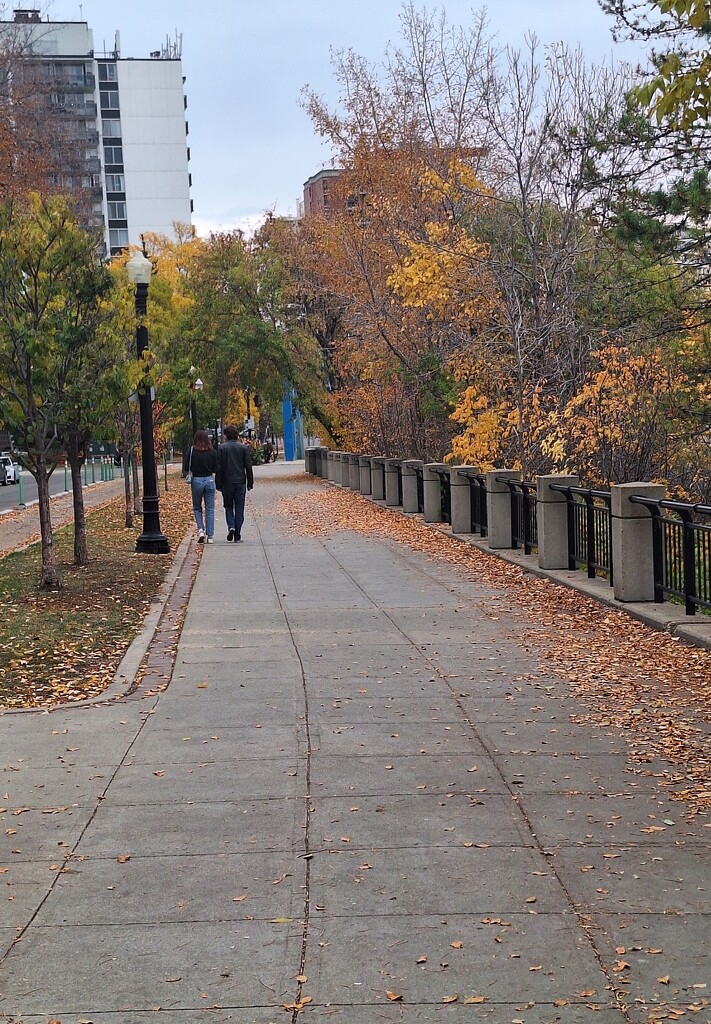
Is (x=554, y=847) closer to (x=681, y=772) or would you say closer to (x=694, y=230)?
(x=681, y=772)

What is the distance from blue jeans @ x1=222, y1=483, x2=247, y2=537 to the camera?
20.9 meters

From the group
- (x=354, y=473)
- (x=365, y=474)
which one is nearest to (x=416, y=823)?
(x=365, y=474)

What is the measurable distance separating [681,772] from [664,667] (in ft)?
9.34

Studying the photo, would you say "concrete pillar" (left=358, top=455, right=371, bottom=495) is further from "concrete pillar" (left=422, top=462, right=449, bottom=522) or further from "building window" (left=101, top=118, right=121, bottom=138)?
"building window" (left=101, top=118, right=121, bottom=138)

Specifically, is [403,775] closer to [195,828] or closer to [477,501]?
[195,828]

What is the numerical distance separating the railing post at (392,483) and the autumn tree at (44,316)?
1474cm

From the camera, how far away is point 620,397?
19156 millimetres

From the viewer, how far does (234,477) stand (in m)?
20.8

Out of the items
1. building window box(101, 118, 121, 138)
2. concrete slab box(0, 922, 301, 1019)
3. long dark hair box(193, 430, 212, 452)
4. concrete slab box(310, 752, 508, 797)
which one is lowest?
concrete slab box(310, 752, 508, 797)

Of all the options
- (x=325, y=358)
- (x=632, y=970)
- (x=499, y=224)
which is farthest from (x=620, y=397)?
(x=325, y=358)

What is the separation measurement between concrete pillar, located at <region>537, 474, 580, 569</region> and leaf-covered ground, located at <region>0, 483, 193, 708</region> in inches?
186

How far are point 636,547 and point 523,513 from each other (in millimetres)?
5206

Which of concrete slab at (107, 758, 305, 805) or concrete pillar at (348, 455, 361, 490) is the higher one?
concrete pillar at (348, 455, 361, 490)

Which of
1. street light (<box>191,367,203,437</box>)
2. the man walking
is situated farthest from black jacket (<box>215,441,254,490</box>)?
street light (<box>191,367,203,437</box>)
